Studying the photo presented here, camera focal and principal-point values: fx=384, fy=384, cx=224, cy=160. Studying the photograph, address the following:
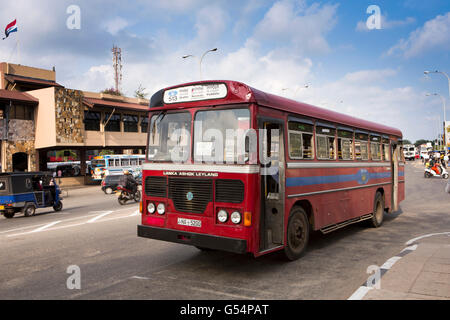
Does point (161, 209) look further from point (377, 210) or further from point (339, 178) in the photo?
point (377, 210)

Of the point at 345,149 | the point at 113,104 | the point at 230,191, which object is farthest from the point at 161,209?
the point at 113,104

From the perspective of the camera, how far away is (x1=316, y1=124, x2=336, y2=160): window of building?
26.1 feet

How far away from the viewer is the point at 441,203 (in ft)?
53.3

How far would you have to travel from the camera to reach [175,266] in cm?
684

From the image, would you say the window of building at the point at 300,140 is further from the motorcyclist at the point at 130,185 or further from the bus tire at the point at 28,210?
the motorcyclist at the point at 130,185

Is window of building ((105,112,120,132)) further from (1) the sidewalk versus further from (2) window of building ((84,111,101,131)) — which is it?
(1) the sidewalk

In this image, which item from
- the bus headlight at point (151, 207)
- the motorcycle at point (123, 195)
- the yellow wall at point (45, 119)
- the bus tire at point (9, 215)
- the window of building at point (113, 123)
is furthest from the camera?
the window of building at point (113, 123)

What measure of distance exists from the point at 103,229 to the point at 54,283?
17.5 ft

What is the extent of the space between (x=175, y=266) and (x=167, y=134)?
7.75ft

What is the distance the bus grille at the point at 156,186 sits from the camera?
264 inches

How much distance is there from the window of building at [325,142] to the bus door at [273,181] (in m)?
1.47

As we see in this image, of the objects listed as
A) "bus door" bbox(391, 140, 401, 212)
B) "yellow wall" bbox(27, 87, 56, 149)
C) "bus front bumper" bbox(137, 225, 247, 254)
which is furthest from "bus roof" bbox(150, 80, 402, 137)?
"yellow wall" bbox(27, 87, 56, 149)

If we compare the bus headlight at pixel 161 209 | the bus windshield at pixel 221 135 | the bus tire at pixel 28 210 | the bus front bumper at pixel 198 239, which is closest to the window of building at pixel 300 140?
the bus windshield at pixel 221 135

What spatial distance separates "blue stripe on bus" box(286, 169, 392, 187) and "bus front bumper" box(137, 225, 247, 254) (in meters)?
1.60
